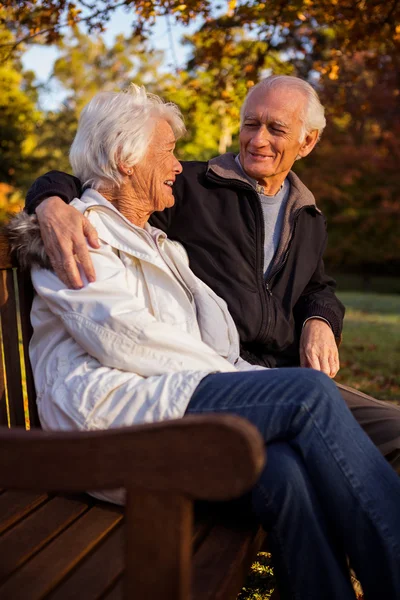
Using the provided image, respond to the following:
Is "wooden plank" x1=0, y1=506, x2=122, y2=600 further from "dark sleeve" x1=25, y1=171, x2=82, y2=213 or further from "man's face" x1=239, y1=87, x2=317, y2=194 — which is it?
"man's face" x1=239, y1=87, x2=317, y2=194

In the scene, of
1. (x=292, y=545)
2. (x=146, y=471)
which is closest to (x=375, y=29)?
(x=292, y=545)

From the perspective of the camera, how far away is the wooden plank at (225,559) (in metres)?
1.73

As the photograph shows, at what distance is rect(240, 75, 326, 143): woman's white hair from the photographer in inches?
129

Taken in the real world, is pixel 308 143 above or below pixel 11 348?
above

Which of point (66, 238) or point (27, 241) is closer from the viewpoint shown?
point (66, 238)

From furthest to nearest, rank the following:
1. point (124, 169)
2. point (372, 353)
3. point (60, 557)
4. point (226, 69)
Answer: point (372, 353) → point (226, 69) → point (124, 169) → point (60, 557)

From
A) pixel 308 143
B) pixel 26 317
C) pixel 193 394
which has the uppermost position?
pixel 308 143

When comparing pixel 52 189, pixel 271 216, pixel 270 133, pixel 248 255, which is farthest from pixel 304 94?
pixel 52 189

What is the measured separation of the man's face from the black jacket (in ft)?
0.34

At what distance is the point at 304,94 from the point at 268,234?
0.72 metres

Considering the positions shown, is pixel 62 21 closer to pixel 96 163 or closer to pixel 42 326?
pixel 96 163

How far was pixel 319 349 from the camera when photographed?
9.84 ft

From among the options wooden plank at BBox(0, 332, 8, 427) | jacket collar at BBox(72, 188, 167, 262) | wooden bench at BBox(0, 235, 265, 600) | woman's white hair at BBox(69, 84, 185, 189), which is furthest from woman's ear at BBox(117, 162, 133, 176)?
wooden bench at BBox(0, 235, 265, 600)

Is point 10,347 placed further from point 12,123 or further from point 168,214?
point 12,123
